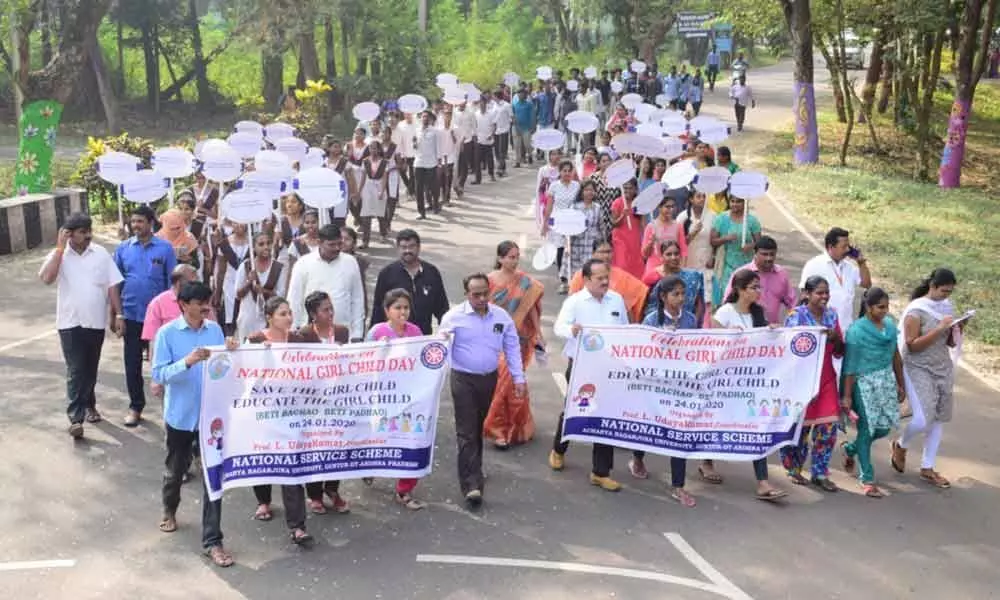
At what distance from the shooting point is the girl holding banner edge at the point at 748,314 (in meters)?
8.00

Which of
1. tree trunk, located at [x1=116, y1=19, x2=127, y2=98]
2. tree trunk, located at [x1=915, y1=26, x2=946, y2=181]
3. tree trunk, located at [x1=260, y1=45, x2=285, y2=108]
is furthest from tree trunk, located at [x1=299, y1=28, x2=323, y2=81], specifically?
tree trunk, located at [x1=915, y1=26, x2=946, y2=181]

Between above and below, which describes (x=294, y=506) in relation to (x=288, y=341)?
below

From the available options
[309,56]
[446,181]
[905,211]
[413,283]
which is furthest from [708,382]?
[309,56]

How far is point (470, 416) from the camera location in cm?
783

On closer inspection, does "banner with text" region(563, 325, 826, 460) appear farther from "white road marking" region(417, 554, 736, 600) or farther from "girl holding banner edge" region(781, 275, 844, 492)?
"white road marking" region(417, 554, 736, 600)

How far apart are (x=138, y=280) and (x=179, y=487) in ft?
8.11

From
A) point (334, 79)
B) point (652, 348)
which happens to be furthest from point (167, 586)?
point (334, 79)

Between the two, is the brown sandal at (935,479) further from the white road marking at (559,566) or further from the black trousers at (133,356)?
the black trousers at (133,356)

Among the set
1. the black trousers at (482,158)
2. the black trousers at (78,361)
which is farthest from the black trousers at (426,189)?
the black trousers at (78,361)

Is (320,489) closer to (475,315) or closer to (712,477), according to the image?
(475,315)

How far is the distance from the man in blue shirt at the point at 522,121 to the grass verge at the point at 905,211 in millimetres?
5063

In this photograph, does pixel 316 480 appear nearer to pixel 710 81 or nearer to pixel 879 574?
pixel 879 574

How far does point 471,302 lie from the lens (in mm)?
7770

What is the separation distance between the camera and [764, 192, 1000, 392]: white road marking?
11.3 metres
